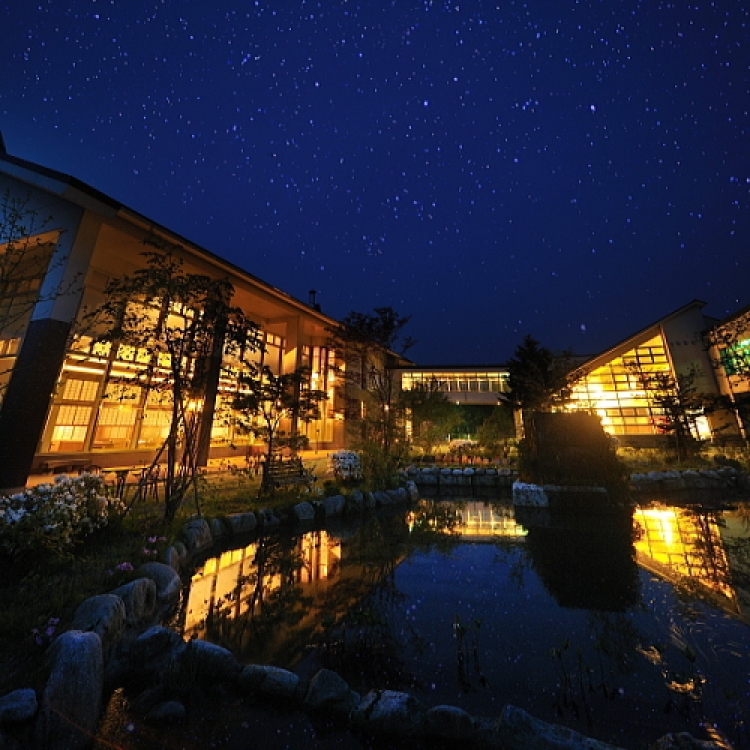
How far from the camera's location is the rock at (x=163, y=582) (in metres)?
4.27

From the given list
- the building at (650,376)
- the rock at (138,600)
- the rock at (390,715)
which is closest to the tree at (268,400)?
the rock at (138,600)

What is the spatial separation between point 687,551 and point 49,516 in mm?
9723

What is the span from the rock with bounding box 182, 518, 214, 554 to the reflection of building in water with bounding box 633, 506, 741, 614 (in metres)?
7.47

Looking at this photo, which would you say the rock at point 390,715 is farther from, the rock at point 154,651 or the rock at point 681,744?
the rock at point 154,651

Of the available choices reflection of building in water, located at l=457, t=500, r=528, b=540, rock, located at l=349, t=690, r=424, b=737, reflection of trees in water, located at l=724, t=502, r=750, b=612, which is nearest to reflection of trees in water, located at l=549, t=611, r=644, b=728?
rock, located at l=349, t=690, r=424, b=737

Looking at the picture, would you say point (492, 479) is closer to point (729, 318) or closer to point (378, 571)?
point (378, 571)

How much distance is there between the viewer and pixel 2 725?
81.0 inches

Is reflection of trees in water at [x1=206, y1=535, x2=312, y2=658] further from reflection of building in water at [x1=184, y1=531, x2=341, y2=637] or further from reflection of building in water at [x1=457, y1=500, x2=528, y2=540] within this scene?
reflection of building in water at [x1=457, y1=500, x2=528, y2=540]

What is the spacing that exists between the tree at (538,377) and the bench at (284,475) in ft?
48.3

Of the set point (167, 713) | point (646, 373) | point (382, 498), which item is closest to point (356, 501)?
point (382, 498)

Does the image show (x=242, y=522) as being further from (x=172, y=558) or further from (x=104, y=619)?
(x=104, y=619)

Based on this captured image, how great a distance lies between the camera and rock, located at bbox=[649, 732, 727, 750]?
2018mm

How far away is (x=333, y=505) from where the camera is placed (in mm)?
9062

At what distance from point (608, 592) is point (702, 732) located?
247 centimetres
